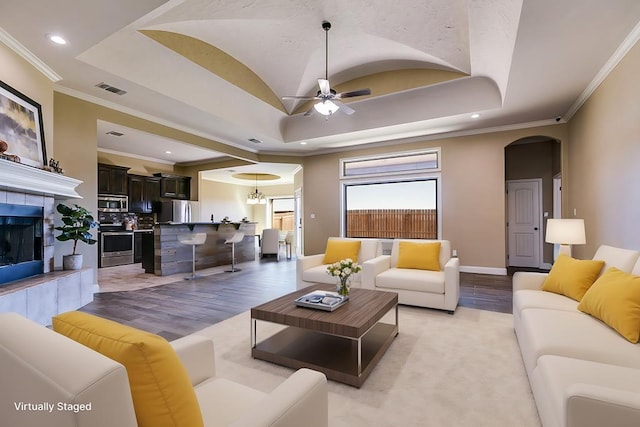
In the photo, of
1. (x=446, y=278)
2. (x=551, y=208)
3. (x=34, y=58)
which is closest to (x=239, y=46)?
(x=34, y=58)

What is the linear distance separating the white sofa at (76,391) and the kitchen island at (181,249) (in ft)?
18.6

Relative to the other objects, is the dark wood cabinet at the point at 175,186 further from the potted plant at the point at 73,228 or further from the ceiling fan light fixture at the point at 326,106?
the ceiling fan light fixture at the point at 326,106

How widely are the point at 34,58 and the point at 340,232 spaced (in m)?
6.07

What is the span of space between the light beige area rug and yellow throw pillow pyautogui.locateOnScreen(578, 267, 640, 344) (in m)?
0.69

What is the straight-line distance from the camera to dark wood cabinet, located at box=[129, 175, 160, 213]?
834 cm

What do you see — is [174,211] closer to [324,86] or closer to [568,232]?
[324,86]

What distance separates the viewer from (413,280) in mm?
3754

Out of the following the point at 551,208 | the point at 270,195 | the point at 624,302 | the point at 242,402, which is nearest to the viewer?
the point at 242,402

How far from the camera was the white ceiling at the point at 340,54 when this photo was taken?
109 inches

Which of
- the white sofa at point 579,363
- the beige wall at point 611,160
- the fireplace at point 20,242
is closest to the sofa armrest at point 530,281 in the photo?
the white sofa at point 579,363

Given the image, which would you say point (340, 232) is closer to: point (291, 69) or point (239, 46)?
point (291, 69)

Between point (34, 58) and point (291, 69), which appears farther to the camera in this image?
point (291, 69)

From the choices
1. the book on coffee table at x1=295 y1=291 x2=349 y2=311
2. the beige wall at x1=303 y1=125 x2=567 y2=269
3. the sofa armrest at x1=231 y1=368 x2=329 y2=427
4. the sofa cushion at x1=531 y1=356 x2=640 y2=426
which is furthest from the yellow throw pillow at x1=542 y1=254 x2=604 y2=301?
the beige wall at x1=303 y1=125 x2=567 y2=269

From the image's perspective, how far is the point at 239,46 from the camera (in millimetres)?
4551
